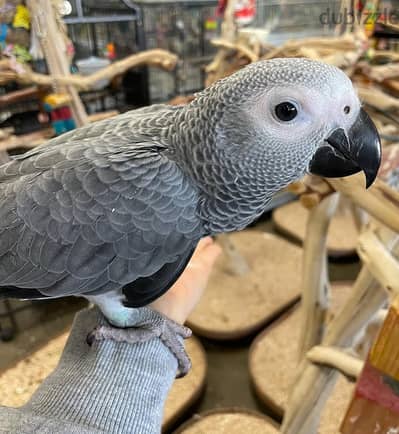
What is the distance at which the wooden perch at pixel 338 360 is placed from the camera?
0.79 meters

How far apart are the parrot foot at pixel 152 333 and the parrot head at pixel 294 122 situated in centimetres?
28

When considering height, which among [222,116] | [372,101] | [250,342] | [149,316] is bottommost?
[250,342]

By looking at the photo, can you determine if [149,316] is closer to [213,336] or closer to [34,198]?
[34,198]

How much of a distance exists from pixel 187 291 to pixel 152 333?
0.44 feet

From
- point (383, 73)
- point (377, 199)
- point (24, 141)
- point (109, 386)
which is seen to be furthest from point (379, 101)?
point (24, 141)

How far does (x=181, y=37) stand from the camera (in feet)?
5.90

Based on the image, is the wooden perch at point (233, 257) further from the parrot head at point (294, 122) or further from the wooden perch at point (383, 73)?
the parrot head at point (294, 122)

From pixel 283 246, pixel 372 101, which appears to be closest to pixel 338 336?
pixel 372 101

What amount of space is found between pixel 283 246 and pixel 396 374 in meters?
1.35

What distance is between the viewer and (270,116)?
0.46 metres

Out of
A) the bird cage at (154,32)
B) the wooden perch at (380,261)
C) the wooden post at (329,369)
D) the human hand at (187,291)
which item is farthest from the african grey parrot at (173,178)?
the bird cage at (154,32)

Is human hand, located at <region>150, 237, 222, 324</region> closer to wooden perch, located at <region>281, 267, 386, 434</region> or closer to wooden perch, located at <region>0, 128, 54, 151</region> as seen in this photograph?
wooden perch, located at <region>281, 267, 386, 434</region>

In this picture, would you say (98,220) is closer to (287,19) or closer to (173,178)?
(173,178)

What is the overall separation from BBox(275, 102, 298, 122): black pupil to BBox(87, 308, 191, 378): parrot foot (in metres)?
0.35
